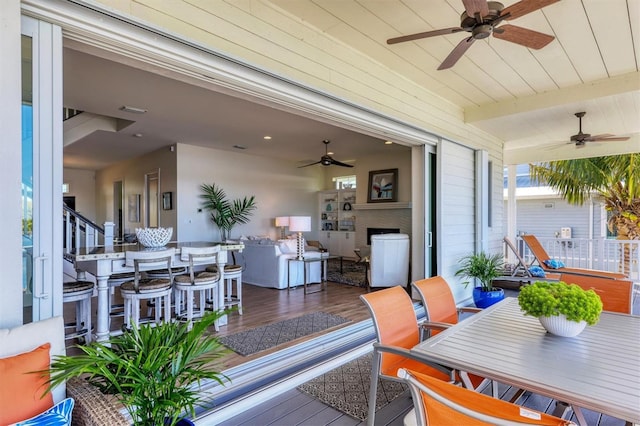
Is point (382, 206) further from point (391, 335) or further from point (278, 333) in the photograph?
point (391, 335)

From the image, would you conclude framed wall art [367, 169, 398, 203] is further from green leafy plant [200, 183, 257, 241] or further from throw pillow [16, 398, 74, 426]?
throw pillow [16, 398, 74, 426]

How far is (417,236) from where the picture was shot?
4922mm

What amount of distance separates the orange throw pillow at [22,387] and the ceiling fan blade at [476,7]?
2.94 metres

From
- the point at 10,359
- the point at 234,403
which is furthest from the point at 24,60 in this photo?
the point at 234,403

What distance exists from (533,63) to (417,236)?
2.50 m

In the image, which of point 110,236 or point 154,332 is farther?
point 110,236

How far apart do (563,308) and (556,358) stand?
0.29 meters

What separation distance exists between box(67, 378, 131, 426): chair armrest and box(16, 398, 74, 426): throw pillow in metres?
0.05

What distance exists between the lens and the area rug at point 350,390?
240 cm

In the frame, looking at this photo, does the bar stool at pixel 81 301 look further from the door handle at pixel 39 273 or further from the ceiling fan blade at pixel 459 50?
the ceiling fan blade at pixel 459 50

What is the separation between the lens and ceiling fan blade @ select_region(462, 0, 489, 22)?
85.4 inches

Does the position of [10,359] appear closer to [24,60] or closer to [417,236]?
[24,60]

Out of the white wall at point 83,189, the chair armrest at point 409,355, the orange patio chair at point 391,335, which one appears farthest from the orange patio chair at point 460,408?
the white wall at point 83,189

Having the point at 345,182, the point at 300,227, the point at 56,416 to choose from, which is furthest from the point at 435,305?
the point at 345,182
